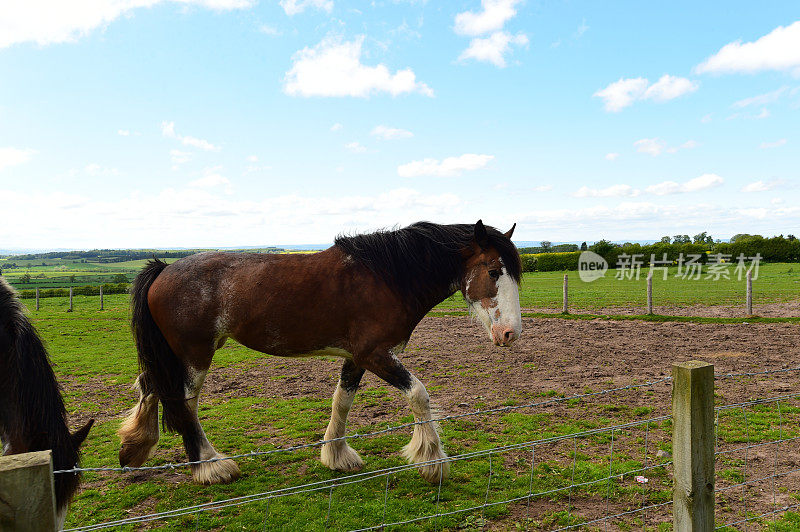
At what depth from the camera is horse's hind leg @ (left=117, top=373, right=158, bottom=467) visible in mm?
4544

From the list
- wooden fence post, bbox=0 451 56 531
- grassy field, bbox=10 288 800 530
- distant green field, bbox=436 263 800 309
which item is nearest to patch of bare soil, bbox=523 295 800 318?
distant green field, bbox=436 263 800 309

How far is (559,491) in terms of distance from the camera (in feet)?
13.0

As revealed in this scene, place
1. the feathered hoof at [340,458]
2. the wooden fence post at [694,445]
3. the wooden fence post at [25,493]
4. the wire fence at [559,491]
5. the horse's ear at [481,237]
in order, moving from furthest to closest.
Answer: the feathered hoof at [340,458] → the horse's ear at [481,237] → the wire fence at [559,491] → the wooden fence post at [694,445] → the wooden fence post at [25,493]

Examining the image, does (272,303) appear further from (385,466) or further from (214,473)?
(385,466)

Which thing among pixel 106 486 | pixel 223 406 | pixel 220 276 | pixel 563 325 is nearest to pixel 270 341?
pixel 220 276

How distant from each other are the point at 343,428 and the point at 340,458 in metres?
0.31

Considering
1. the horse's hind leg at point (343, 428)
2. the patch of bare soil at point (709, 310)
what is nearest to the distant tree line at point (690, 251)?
the patch of bare soil at point (709, 310)

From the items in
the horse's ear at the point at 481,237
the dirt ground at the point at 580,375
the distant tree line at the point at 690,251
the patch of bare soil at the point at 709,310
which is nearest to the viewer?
the dirt ground at the point at 580,375

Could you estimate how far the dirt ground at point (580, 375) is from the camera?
391 cm

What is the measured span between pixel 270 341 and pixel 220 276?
779 mm

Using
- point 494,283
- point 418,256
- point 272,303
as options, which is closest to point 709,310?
point 494,283

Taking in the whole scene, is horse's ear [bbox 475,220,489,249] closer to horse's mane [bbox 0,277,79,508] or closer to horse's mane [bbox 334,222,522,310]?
horse's mane [bbox 334,222,522,310]

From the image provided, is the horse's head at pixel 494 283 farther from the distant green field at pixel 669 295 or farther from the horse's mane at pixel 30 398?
the distant green field at pixel 669 295

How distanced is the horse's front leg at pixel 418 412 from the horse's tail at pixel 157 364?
1.81 meters
